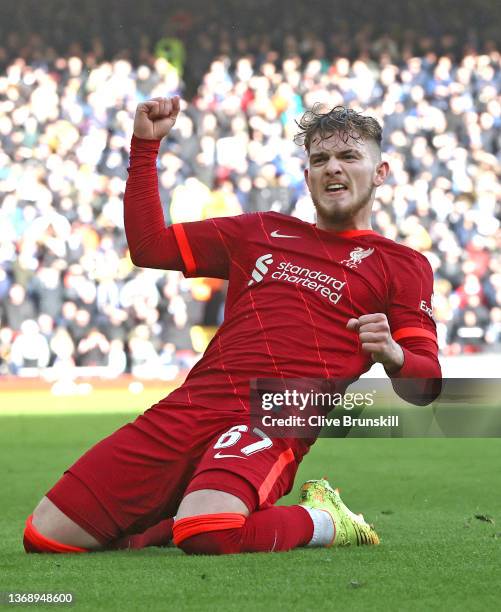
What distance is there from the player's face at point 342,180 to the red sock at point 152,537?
46.2 inches

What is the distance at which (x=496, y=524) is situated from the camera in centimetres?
458

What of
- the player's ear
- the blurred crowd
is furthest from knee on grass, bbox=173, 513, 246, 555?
the blurred crowd

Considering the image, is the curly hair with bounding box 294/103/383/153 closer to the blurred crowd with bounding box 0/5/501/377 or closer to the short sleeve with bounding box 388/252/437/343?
the short sleeve with bounding box 388/252/437/343

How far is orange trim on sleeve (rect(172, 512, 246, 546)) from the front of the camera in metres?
3.63

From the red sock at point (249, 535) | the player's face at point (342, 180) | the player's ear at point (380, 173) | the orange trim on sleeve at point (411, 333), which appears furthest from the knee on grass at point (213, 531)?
the player's ear at point (380, 173)

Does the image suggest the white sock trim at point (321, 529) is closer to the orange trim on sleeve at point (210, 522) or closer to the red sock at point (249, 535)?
the red sock at point (249, 535)

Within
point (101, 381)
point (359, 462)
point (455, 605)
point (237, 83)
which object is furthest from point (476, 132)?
point (455, 605)

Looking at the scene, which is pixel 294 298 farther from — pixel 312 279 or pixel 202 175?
pixel 202 175

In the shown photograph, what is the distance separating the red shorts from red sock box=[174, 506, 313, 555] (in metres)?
0.08

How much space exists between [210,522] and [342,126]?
1.48m

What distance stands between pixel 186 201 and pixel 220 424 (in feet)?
39.7
